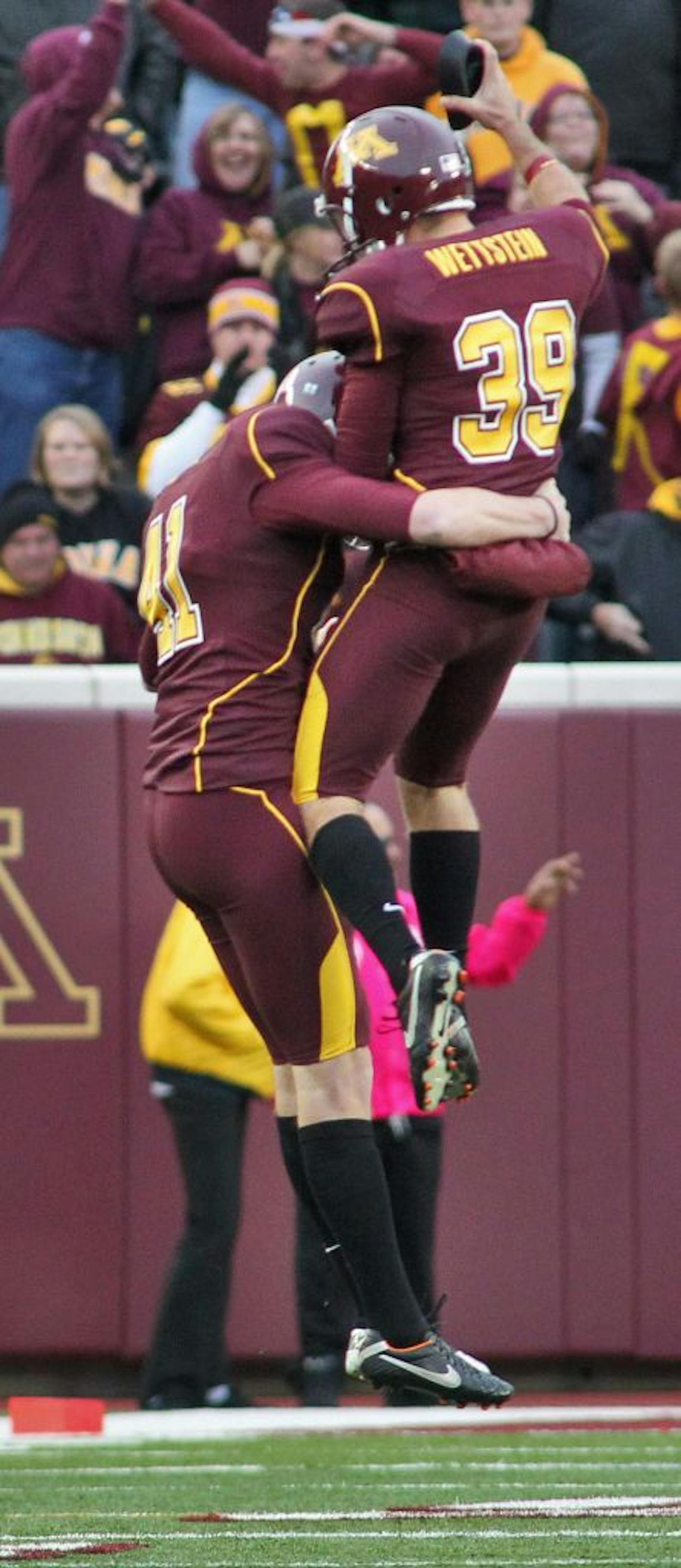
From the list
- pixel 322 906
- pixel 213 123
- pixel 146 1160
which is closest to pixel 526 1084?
pixel 146 1160

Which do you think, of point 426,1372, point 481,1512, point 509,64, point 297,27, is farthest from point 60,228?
point 426,1372

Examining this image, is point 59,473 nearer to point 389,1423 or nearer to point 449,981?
point 389,1423

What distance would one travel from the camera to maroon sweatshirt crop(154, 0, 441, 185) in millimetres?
9859

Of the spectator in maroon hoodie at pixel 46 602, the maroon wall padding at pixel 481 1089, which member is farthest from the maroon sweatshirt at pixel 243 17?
the maroon wall padding at pixel 481 1089

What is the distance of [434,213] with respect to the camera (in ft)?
18.1

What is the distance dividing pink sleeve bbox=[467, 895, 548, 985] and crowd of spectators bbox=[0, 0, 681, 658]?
4.98 ft

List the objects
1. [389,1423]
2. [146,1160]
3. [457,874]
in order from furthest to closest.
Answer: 1. [146,1160]
2. [389,1423]
3. [457,874]

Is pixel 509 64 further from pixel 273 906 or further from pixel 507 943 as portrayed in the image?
pixel 273 906

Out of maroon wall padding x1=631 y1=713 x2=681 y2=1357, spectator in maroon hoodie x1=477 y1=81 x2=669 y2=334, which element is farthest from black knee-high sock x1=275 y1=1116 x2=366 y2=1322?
spectator in maroon hoodie x1=477 y1=81 x2=669 y2=334

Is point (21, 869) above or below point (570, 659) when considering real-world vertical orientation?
below

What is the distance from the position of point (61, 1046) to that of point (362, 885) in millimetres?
3849

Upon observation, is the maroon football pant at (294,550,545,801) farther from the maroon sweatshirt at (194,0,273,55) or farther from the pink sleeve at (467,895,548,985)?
the maroon sweatshirt at (194,0,273,55)

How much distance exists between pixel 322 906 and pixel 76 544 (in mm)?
3916

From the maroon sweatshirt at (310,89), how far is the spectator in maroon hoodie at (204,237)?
0.50 ft
